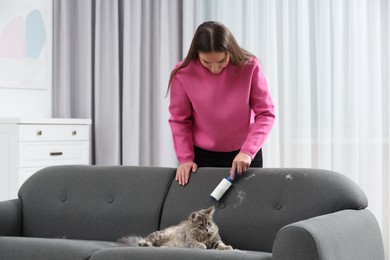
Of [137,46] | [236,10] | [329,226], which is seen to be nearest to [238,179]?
[329,226]

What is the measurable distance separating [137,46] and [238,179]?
2129mm

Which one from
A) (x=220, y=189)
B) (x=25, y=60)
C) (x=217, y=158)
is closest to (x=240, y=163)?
(x=220, y=189)

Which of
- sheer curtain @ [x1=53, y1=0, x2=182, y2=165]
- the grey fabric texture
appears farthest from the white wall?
the grey fabric texture

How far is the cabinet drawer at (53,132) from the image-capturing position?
4.13 metres

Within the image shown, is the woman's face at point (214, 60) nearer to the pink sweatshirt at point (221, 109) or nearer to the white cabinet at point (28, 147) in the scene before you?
the pink sweatshirt at point (221, 109)

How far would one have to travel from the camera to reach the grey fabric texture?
280cm

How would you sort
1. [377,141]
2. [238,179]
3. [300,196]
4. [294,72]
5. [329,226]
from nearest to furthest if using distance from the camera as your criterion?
1. [329,226]
2. [300,196]
3. [238,179]
4. [377,141]
5. [294,72]

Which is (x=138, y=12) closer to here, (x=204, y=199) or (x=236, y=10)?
(x=236, y=10)

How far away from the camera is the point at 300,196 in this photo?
8.31 feet

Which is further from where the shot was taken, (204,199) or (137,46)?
(137,46)

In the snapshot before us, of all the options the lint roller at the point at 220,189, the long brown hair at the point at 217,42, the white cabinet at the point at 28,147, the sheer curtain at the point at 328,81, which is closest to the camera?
the long brown hair at the point at 217,42

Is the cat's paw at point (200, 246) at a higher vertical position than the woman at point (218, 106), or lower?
lower

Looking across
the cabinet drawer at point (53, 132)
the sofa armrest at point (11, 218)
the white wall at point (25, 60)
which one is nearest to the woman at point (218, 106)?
the sofa armrest at point (11, 218)

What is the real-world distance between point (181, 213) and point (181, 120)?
15.8 inches
